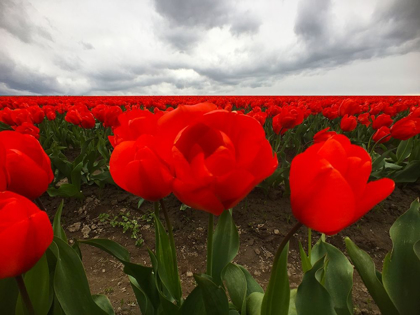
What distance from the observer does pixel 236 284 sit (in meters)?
1.28

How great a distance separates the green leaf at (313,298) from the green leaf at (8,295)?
3.37ft

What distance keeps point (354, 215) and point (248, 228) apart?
2195 millimetres

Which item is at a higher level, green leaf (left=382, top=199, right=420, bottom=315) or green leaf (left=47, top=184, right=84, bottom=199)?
green leaf (left=382, top=199, right=420, bottom=315)

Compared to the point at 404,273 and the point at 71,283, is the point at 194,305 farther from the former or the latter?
the point at 404,273

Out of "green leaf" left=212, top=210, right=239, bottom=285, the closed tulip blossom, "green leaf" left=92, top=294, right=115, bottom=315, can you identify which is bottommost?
"green leaf" left=92, top=294, right=115, bottom=315

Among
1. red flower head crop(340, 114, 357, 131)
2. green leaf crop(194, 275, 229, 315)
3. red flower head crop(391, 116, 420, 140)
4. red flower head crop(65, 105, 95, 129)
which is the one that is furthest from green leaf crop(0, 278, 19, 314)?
red flower head crop(340, 114, 357, 131)

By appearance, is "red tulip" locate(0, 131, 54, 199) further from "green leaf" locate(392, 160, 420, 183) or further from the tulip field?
"green leaf" locate(392, 160, 420, 183)

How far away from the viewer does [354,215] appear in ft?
1.91

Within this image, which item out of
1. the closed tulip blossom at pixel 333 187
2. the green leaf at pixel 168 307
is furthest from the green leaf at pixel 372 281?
the green leaf at pixel 168 307

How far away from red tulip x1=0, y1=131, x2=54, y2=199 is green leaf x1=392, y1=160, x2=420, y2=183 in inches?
160

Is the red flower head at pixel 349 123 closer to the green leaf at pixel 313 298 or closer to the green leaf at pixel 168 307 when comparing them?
the green leaf at pixel 313 298

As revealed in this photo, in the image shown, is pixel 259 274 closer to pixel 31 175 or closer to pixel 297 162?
pixel 297 162

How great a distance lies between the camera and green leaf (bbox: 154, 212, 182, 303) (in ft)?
3.29

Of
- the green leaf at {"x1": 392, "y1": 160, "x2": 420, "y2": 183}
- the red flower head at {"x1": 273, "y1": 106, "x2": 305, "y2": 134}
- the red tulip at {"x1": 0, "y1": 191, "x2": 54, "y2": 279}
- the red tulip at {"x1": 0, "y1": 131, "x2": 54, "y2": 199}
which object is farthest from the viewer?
the green leaf at {"x1": 392, "y1": 160, "x2": 420, "y2": 183}
